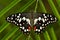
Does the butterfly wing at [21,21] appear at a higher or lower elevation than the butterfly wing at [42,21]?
higher

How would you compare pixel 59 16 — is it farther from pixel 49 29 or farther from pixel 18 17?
pixel 18 17

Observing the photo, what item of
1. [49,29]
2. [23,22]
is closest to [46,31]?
[49,29]

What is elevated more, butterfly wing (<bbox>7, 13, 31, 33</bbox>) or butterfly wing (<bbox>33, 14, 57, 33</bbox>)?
butterfly wing (<bbox>7, 13, 31, 33</bbox>)
